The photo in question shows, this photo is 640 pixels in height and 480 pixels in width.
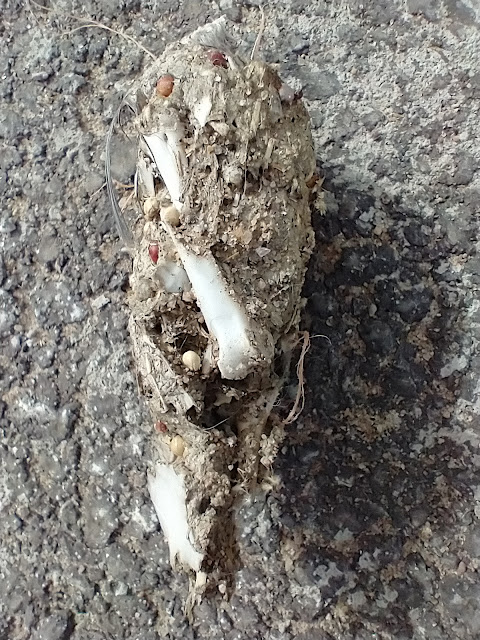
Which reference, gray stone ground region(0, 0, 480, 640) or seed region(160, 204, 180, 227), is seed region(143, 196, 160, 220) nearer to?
seed region(160, 204, 180, 227)

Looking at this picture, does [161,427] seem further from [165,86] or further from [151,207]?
[165,86]

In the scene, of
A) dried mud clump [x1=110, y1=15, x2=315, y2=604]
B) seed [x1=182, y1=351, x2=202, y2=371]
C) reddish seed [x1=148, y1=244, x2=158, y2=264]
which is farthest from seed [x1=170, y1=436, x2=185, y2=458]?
reddish seed [x1=148, y1=244, x2=158, y2=264]

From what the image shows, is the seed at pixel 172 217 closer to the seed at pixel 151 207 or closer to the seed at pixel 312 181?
the seed at pixel 151 207

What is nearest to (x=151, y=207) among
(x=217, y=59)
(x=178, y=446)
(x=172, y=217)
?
(x=172, y=217)

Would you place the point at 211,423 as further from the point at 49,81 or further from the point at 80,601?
the point at 49,81

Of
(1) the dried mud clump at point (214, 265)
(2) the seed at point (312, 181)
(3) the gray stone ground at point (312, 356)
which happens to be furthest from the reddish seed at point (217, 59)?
(3) the gray stone ground at point (312, 356)

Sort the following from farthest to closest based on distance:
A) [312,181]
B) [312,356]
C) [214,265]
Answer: [312,356] → [312,181] → [214,265]
